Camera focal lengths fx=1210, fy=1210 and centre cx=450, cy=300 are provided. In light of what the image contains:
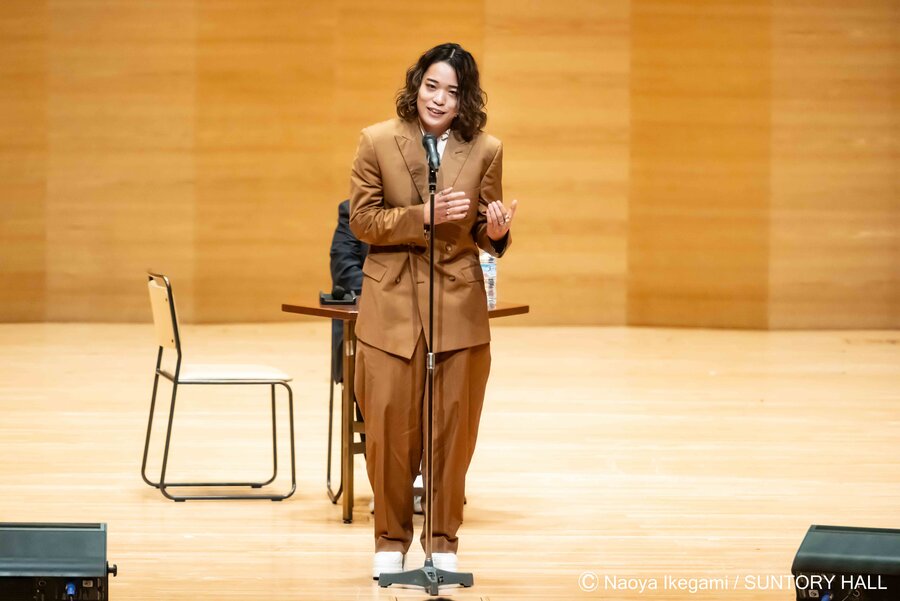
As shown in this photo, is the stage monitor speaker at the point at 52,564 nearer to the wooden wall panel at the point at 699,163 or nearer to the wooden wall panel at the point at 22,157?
the wooden wall panel at the point at 22,157

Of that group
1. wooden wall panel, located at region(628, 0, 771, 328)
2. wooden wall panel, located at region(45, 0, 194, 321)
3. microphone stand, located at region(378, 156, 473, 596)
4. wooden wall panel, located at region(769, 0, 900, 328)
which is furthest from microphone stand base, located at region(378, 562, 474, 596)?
wooden wall panel, located at region(769, 0, 900, 328)

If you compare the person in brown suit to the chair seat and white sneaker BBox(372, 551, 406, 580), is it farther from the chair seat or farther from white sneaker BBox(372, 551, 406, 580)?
the chair seat

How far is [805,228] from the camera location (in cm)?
970

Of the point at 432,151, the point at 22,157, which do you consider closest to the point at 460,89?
the point at 432,151

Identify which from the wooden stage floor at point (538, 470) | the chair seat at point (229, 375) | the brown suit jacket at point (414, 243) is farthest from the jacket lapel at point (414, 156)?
the chair seat at point (229, 375)

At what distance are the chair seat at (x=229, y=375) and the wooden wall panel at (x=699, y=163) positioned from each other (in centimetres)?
596

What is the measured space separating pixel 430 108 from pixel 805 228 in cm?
719

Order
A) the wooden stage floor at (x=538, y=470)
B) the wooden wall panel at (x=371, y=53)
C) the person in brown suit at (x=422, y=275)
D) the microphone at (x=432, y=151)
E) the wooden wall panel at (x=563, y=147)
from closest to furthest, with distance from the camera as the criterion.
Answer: the microphone at (x=432, y=151) < the person in brown suit at (x=422, y=275) < the wooden stage floor at (x=538, y=470) < the wooden wall panel at (x=371, y=53) < the wooden wall panel at (x=563, y=147)

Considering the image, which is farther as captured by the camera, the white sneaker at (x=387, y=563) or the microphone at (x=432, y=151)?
the white sneaker at (x=387, y=563)

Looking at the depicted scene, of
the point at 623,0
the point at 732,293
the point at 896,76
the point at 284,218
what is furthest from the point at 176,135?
the point at 896,76

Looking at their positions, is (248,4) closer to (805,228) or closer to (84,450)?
(805,228)

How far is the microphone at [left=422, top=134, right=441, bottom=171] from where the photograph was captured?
2.88 metres

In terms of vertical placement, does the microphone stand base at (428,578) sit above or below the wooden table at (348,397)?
below

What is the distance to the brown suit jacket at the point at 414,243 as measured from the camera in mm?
3137
